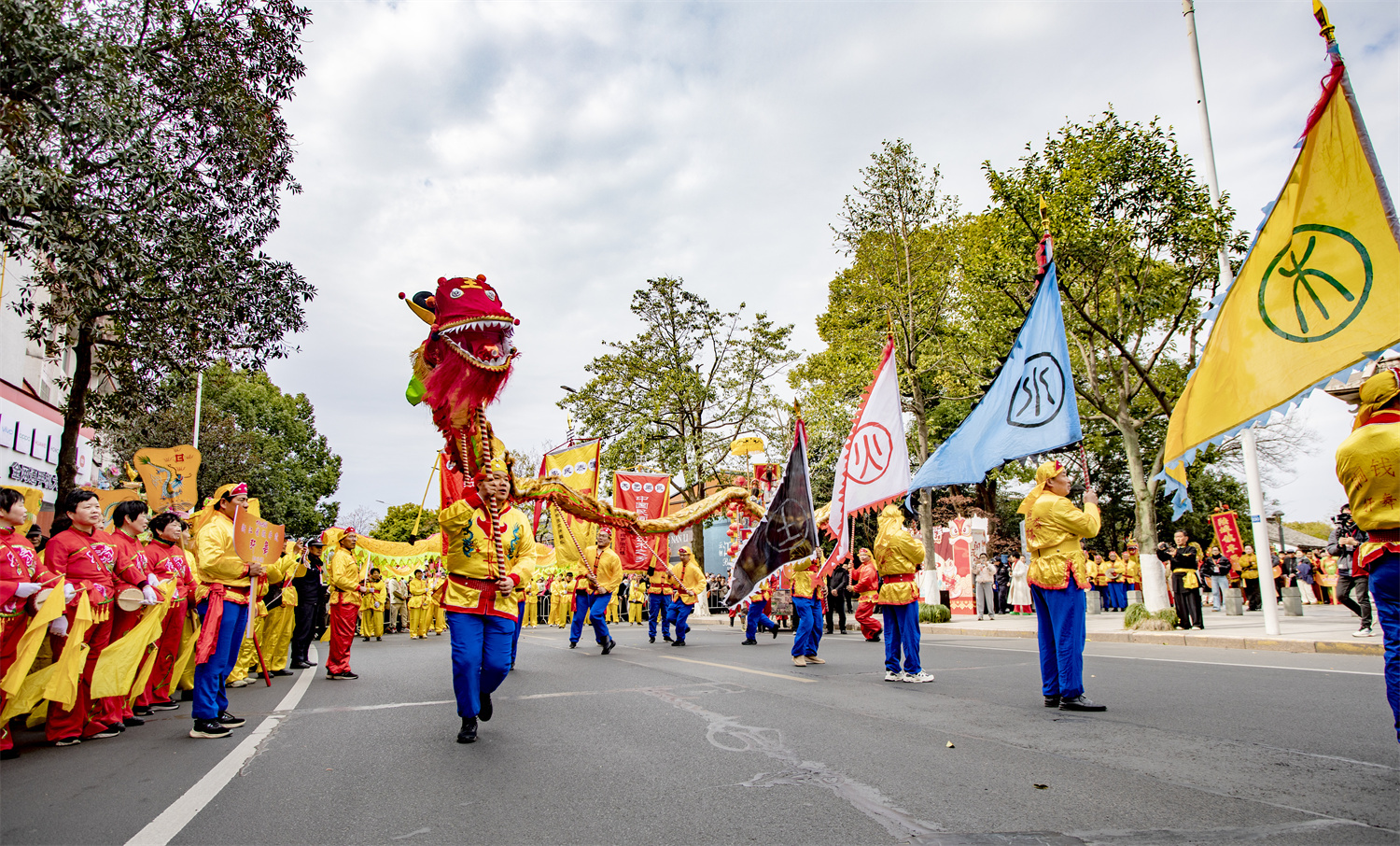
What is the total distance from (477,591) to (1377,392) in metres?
5.32

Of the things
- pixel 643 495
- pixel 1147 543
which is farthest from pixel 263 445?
pixel 1147 543

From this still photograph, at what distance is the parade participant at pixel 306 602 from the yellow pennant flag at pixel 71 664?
5634mm

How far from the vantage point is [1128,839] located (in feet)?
9.99

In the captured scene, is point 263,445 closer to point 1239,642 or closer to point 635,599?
point 635,599

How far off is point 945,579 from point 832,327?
1269 cm

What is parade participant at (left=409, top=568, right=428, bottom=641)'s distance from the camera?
59.0 feet

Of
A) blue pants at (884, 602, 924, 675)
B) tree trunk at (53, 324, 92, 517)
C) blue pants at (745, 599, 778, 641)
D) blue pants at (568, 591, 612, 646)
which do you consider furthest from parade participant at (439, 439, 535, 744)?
blue pants at (745, 599, 778, 641)

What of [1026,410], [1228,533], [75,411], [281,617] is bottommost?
[281,617]

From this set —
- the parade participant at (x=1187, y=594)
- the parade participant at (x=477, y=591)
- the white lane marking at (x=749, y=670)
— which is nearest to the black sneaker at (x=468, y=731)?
the parade participant at (x=477, y=591)

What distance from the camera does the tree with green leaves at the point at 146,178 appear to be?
8016 mm

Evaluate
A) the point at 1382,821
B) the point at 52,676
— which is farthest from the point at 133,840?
the point at 1382,821

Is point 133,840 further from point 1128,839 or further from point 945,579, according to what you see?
point 945,579

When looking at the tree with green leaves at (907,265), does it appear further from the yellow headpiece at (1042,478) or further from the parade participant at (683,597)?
the yellow headpiece at (1042,478)

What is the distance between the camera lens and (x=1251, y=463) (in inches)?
453
